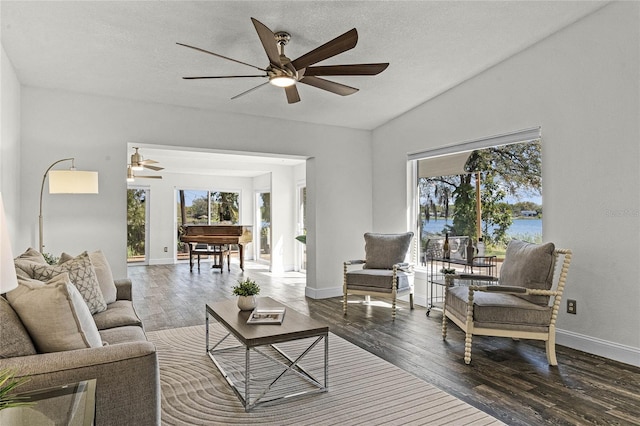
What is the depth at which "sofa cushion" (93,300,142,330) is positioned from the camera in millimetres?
2643

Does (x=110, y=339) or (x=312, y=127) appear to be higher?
(x=312, y=127)

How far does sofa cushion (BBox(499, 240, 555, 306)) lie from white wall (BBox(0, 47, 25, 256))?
464 centimetres

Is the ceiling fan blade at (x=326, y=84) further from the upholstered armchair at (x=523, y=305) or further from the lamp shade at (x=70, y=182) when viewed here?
the lamp shade at (x=70, y=182)

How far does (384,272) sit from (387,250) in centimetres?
41

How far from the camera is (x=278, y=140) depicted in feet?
18.6

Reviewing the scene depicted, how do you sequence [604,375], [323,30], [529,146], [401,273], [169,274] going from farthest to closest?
[169,274]
[401,273]
[529,146]
[323,30]
[604,375]

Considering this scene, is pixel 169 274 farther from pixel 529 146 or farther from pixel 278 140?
pixel 529 146

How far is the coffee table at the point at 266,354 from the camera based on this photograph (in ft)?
8.37

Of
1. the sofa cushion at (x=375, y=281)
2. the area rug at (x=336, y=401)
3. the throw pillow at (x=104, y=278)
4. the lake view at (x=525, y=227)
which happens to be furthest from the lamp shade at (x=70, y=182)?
the lake view at (x=525, y=227)

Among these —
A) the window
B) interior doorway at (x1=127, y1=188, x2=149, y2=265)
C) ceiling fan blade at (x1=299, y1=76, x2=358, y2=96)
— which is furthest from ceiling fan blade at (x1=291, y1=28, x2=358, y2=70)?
interior doorway at (x1=127, y1=188, x2=149, y2=265)

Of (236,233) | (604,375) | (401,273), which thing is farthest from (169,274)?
(604,375)

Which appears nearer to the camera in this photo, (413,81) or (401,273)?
(413,81)

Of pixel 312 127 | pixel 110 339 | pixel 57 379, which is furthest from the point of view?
pixel 312 127

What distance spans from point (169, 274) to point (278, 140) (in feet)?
14.9
